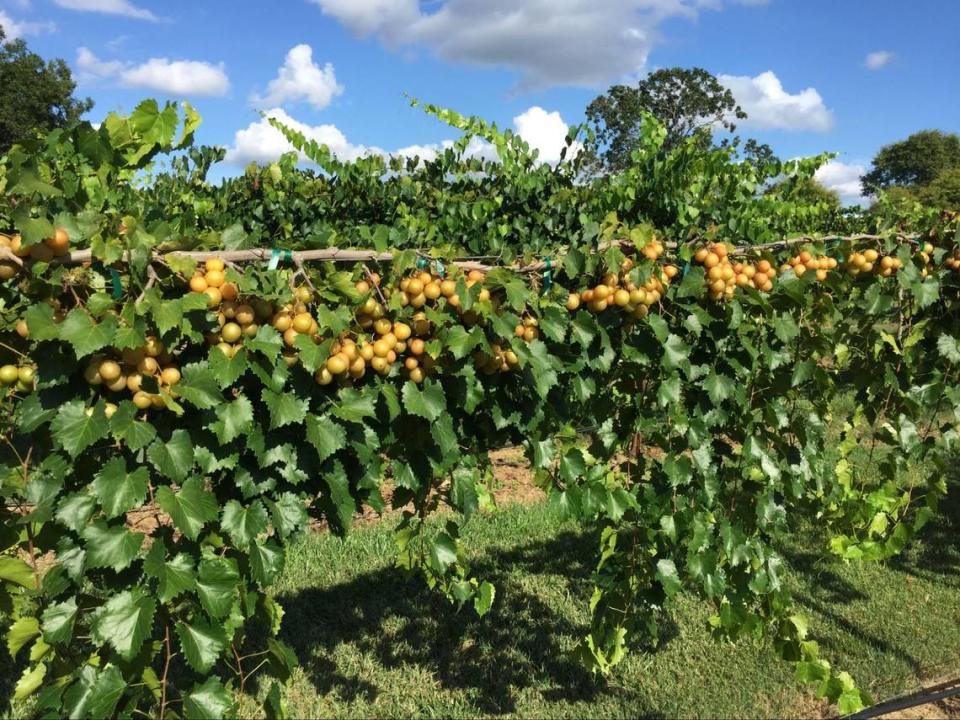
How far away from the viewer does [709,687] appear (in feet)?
10.9

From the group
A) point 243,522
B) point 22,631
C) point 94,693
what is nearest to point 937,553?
point 243,522

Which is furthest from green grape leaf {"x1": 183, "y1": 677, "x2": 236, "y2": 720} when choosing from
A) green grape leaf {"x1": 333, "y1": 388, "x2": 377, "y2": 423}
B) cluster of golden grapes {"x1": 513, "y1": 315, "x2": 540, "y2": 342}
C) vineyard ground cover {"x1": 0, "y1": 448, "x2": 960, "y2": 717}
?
vineyard ground cover {"x1": 0, "y1": 448, "x2": 960, "y2": 717}

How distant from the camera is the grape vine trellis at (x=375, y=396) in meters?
1.46

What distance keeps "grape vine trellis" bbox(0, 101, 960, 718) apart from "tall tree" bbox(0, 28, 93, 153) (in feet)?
137

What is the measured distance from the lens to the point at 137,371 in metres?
1.47

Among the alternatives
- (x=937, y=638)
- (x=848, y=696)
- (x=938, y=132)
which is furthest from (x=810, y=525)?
(x=938, y=132)

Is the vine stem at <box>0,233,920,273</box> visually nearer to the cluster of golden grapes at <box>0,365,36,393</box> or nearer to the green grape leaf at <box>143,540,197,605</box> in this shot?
the cluster of golden grapes at <box>0,365,36,393</box>

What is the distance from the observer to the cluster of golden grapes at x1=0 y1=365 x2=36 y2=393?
1.43 metres

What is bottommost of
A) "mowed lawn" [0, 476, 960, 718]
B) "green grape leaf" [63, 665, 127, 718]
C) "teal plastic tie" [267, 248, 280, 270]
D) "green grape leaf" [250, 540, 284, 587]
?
"mowed lawn" [0, 476, 960, 718]

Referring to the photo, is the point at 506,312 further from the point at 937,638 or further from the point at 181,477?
the point at 937,638

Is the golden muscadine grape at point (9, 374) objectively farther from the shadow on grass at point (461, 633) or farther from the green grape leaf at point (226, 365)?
the shadow on grass at point (461, 633)

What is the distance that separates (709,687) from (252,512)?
8.55 feet

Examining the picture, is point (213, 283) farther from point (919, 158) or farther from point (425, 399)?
point (919, 158)

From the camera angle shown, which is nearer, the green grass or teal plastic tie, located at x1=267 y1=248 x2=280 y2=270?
teal plastic tie, located at x1=267 y1=248 x2=280 y2=270
